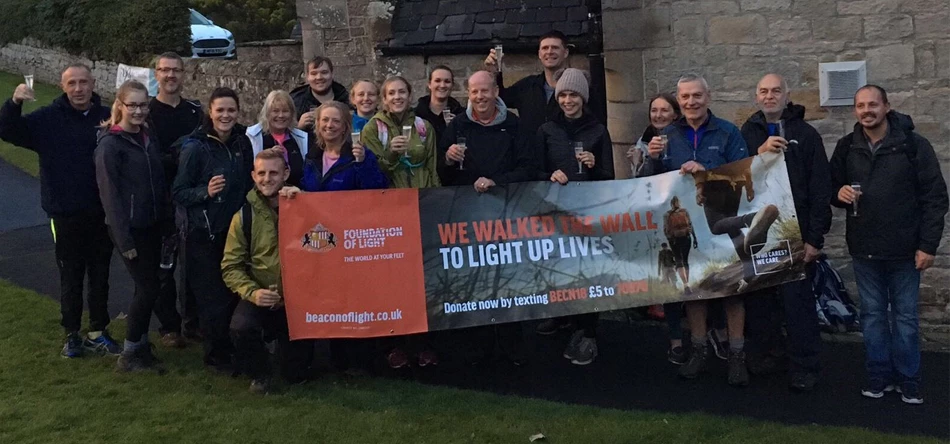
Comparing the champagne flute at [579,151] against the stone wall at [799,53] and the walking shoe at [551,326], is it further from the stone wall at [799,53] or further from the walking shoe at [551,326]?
the stone wall at [799,53]

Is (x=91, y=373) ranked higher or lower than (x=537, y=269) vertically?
lower

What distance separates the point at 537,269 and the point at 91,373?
3067 mm

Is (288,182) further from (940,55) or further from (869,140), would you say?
(940,55)

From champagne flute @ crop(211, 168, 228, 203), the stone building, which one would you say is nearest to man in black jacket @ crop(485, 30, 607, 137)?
the stone building

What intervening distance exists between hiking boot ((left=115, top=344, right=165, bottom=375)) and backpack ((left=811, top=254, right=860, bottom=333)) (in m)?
4.87

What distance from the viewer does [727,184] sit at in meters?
6.22

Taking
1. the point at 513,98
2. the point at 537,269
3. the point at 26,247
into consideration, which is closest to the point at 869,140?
the point at 537,269

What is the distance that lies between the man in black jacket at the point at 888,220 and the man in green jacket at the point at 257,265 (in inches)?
139

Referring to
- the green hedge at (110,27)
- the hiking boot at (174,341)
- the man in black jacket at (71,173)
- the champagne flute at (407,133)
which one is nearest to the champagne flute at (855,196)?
the champagne flute at (407,133)

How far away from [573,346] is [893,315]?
6.98 ft

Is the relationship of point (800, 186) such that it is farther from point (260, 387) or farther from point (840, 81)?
point (260, 387)

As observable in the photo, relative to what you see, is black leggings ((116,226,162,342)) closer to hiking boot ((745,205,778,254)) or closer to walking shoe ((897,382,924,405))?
hiking boot ((745,205,778,254))

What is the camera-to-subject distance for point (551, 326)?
297 inches

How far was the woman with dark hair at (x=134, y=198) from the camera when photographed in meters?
6.20
